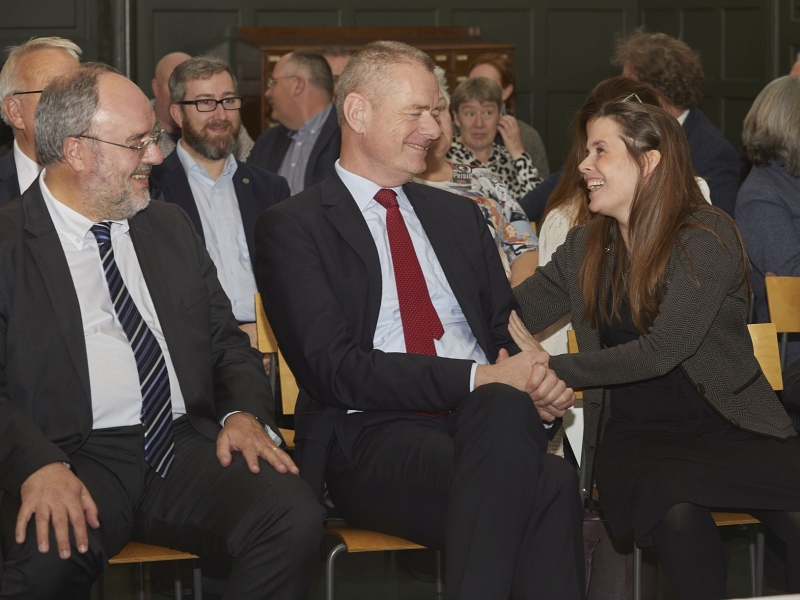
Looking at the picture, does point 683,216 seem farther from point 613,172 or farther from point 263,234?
point 263,234

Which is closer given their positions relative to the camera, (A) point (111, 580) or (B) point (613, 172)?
(B) point (613, 172)

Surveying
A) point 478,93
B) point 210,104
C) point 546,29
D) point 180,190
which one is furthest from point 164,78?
point 546,29

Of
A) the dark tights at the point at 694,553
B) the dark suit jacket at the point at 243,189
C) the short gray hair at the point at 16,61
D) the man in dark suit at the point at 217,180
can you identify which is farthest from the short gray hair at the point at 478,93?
the dark tights at the point at 694,553

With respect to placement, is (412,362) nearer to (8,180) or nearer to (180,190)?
(8,180)

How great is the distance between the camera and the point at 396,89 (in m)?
2.75

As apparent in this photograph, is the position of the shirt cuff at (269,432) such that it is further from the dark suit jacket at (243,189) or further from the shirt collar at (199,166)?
the shirt collar at (199,166)

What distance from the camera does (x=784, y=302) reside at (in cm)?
341

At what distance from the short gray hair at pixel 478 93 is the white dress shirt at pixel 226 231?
177 cm

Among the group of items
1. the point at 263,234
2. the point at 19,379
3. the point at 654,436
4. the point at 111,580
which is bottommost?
the point at 111,580

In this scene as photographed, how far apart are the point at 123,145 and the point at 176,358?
1.80 ft

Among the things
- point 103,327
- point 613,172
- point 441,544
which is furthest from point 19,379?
point 613,172

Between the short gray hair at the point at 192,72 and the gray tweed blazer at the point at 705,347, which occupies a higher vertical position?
the short gray hair at the point at 192,72

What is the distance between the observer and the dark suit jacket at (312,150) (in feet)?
17.2

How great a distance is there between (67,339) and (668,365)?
1.49 m
